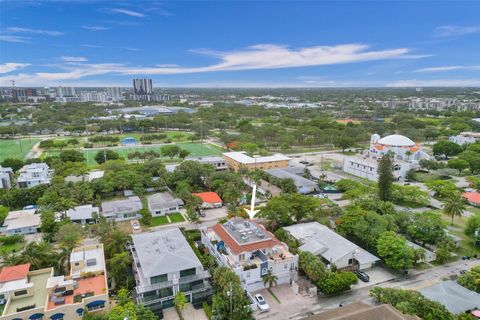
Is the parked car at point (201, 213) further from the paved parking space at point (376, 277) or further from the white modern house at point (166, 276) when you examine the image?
the paved parking space at point (376, 277)

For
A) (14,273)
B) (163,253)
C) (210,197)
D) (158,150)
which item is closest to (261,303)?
(163,253)

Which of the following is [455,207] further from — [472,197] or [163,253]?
[163,253]

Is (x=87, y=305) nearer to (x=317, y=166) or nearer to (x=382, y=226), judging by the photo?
(x=382, y=226)

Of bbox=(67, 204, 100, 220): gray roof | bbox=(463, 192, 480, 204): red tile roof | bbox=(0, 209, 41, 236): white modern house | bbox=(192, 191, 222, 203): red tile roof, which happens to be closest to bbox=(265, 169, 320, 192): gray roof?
bbox=(192, 191, 222, 203): red tile roof

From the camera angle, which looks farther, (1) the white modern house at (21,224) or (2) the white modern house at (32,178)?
(2) the white modern house at (32,178)

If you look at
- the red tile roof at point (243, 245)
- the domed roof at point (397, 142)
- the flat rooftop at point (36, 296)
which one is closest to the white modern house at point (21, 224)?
the flat rooftop at point (36, 296)

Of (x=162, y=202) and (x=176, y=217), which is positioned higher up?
(x=162, y=202)
